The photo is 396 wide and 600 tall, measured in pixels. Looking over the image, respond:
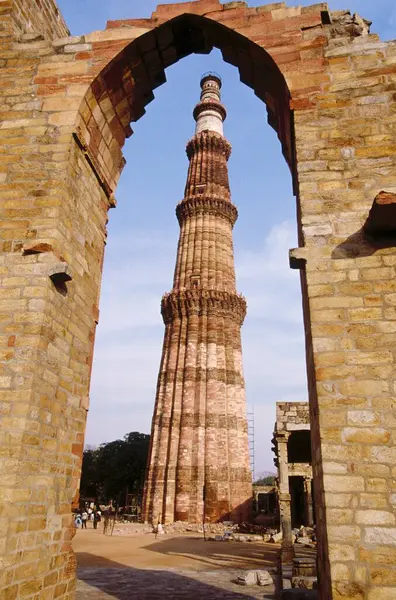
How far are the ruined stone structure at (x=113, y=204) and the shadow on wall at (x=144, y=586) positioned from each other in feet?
8.38

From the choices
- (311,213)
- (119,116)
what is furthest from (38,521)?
(119,116)

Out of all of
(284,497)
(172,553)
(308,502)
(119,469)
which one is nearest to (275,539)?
(308,502)

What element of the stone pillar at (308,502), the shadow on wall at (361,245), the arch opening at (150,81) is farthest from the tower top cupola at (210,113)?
the shadow on wall at (361,245)

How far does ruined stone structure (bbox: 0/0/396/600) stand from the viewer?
3.22 metres

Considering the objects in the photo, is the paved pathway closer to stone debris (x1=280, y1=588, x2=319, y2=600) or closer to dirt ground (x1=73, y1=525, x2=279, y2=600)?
dirt ground (x1=73, y1=525, x2=279, y2=600)

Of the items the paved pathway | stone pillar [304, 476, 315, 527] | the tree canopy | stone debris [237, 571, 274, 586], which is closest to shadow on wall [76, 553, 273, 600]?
the paved pathway

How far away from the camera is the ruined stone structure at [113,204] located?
3.22 m

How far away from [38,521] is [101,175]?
374 centimetres

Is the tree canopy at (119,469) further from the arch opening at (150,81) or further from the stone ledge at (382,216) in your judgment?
the stone ledge at (382,216)

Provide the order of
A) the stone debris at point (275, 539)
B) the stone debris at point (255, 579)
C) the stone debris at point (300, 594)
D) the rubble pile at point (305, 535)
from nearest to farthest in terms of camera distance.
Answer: the stone debris at point (300, 594), the stone debris at point (255, 579), the rubble pile at point (305, 535), the stone debris at point (275, 539)

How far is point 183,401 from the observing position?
65.3 feet

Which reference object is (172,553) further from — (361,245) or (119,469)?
(119,469)

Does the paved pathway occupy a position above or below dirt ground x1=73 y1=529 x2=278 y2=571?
above

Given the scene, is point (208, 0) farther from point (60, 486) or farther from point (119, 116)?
point (60, 486)
